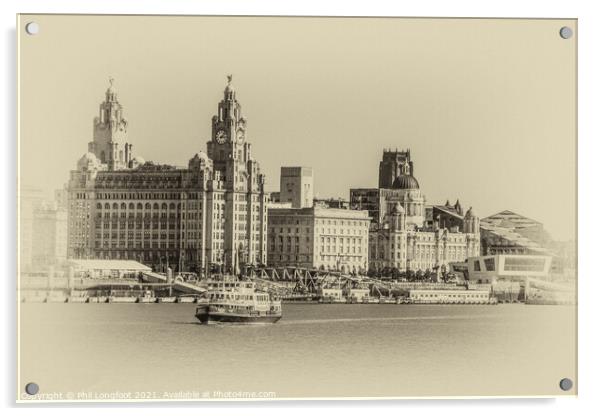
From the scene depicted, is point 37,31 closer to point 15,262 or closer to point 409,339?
point 15,262

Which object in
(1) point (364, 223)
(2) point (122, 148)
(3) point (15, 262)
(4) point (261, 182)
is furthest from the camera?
(1) point (364, 223)

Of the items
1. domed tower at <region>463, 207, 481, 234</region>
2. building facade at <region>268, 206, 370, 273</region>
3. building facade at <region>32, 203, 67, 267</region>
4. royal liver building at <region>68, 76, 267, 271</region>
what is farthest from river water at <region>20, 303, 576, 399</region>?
building facade at <region>268, 206, 370, 273</region>

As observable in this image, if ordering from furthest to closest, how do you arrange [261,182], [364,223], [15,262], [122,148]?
[364,223] → [261,182] → [122,148] → [15,262]

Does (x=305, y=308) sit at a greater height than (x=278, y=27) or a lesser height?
lesser

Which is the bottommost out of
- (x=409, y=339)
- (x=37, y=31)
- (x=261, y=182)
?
(x=409, y=339)

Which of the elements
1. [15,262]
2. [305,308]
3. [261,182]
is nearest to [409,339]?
[305,308]

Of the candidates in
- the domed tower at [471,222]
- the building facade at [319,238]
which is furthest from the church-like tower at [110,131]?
the domed tower at [471,222]

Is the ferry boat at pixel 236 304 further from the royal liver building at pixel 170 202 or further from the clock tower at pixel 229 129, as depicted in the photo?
the clock tower at pixel 229 129
